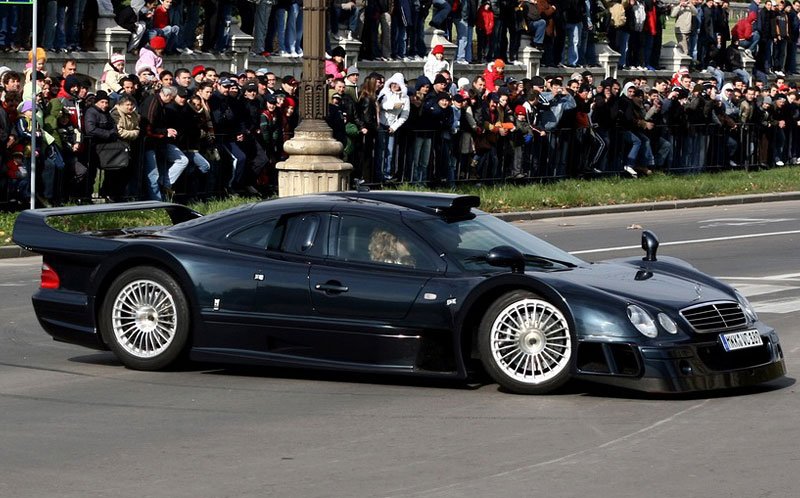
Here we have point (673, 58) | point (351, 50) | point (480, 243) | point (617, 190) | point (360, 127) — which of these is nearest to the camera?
point (480, 243)

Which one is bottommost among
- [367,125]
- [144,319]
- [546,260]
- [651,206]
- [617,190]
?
[651,206]

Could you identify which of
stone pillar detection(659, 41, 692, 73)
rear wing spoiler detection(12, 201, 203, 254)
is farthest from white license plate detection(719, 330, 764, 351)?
stone pillar detection(659, 41, 692, 73)

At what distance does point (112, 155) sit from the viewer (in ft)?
71.2

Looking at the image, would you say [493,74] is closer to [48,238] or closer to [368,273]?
[48,238]

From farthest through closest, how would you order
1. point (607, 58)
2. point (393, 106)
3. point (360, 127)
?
point (607, 58) < point (393, 106) < point (360, 127)

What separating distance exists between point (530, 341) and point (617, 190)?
1896 cm

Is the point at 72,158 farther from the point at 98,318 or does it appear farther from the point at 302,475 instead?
the point at 302,475

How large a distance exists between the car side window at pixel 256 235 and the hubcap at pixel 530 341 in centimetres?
178

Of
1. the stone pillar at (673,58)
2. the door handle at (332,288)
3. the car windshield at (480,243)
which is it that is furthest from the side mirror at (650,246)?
the stone pillar at (673,58)

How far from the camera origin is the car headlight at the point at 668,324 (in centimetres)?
986

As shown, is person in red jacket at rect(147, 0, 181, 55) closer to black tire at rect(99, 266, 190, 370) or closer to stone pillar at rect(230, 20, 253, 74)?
stone pillar at rect(230, 20, 253, 74)

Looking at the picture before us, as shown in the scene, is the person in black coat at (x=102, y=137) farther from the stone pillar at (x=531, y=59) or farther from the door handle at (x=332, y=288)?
the stone pillar at (x=531, y=59)

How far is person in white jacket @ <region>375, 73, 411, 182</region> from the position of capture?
25594 mm

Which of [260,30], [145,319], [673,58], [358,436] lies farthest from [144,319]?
[673,58]
